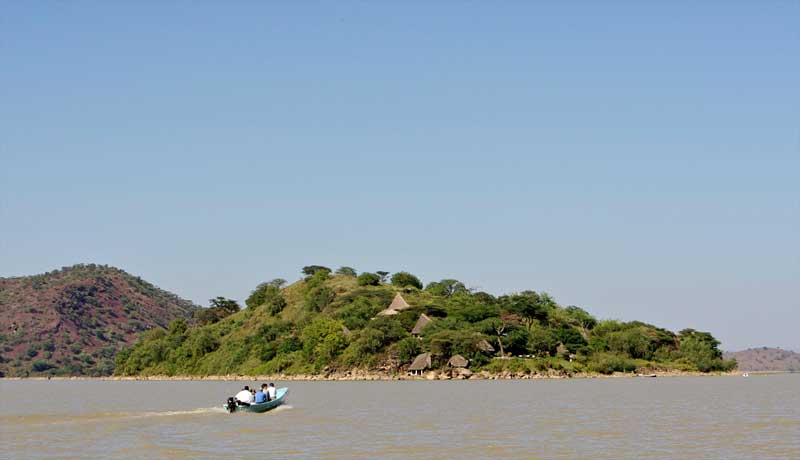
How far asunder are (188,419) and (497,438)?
85.5ft

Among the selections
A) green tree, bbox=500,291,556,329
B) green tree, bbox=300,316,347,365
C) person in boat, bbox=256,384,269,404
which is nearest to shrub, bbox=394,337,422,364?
green tree, bbox=300,316,347,365

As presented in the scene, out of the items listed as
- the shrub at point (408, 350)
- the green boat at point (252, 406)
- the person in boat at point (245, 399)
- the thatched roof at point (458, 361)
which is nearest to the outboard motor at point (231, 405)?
the green boat at point (252, 406)

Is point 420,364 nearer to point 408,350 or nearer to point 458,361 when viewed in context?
point 408,350

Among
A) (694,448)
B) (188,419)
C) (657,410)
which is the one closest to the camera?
(694,448)

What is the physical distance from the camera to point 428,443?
161 ft

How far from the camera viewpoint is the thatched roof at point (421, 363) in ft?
552

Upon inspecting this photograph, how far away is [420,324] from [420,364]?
18.9m

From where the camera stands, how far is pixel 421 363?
169 metres

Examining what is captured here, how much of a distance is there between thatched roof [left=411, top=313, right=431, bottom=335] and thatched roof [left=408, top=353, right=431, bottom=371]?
13774 mm

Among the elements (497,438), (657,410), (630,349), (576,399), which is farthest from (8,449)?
(630,349)

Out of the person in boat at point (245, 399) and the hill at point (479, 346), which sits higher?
the hill at point (479, 346)

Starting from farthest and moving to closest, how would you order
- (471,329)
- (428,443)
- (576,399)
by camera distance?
(471,329) → (576,399) → (428,443)

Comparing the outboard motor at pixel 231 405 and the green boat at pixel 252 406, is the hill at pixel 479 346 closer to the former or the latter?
the green boat at pixel 252 406

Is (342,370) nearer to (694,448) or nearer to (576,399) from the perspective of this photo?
(576,399)
